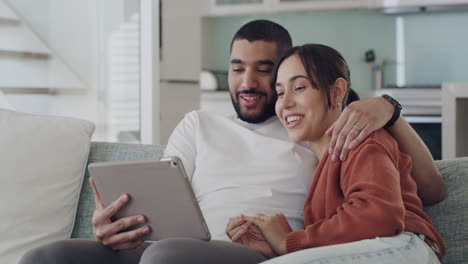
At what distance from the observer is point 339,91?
1688 mm

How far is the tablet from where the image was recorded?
1.46 meters

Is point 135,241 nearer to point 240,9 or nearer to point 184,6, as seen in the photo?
point 184,6

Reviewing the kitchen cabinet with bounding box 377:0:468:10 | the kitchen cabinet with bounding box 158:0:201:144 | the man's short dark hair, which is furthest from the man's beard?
the kitchen cabinet with bounding box 377:0:468:10

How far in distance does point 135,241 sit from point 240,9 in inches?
179

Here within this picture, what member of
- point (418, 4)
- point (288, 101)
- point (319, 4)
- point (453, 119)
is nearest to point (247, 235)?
point (288, 101)

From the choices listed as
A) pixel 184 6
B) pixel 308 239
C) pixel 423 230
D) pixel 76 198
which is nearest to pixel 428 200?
pixel 423 230

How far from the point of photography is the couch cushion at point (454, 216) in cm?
169

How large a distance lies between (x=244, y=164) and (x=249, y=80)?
0.74 feet

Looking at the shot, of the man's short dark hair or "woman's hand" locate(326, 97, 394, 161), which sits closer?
"woman's hand" locate(326, 97, 394, 161)

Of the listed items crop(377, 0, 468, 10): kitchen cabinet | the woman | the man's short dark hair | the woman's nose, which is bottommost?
the woman

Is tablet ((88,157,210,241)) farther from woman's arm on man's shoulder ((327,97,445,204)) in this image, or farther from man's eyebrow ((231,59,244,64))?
man's eyebrow ((231,59,244,64))

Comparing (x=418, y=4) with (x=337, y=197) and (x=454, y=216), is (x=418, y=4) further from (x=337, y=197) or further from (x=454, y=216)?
(x=337, y=197)

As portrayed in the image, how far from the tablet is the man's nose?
48 centimetres

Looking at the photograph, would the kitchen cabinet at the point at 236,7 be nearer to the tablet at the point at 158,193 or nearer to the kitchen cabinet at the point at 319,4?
the kitchen cabinet at the point at 319,4
